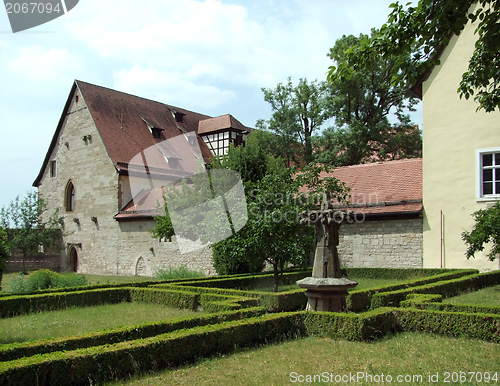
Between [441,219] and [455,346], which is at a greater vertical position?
[441,219]

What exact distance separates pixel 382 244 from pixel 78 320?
38.5ft

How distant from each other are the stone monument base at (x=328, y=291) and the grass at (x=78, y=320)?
3166mm

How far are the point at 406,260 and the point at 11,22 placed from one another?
1465 centimetres

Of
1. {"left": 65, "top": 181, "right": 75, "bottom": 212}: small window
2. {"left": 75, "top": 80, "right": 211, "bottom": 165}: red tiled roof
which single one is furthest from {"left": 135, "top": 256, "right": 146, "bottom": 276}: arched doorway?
{"left": 65, "top": 181, "right": 75, "bottom": 212}: small window

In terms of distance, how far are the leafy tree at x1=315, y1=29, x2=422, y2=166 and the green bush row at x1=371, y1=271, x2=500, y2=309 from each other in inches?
519

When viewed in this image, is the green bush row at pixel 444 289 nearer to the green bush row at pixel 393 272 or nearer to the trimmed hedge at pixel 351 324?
the green bush row at pixel 393 272

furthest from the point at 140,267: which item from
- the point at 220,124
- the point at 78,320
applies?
the point at 78,320

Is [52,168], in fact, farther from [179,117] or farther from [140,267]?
[140,267]

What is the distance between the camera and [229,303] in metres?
9.09

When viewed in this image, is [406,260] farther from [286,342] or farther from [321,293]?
[286,342]

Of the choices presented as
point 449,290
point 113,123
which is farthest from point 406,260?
point 113,123

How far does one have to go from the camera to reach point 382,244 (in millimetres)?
16828

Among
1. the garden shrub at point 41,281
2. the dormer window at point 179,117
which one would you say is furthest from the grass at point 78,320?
the dormer window at point 179,117

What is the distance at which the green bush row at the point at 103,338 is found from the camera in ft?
18.0
